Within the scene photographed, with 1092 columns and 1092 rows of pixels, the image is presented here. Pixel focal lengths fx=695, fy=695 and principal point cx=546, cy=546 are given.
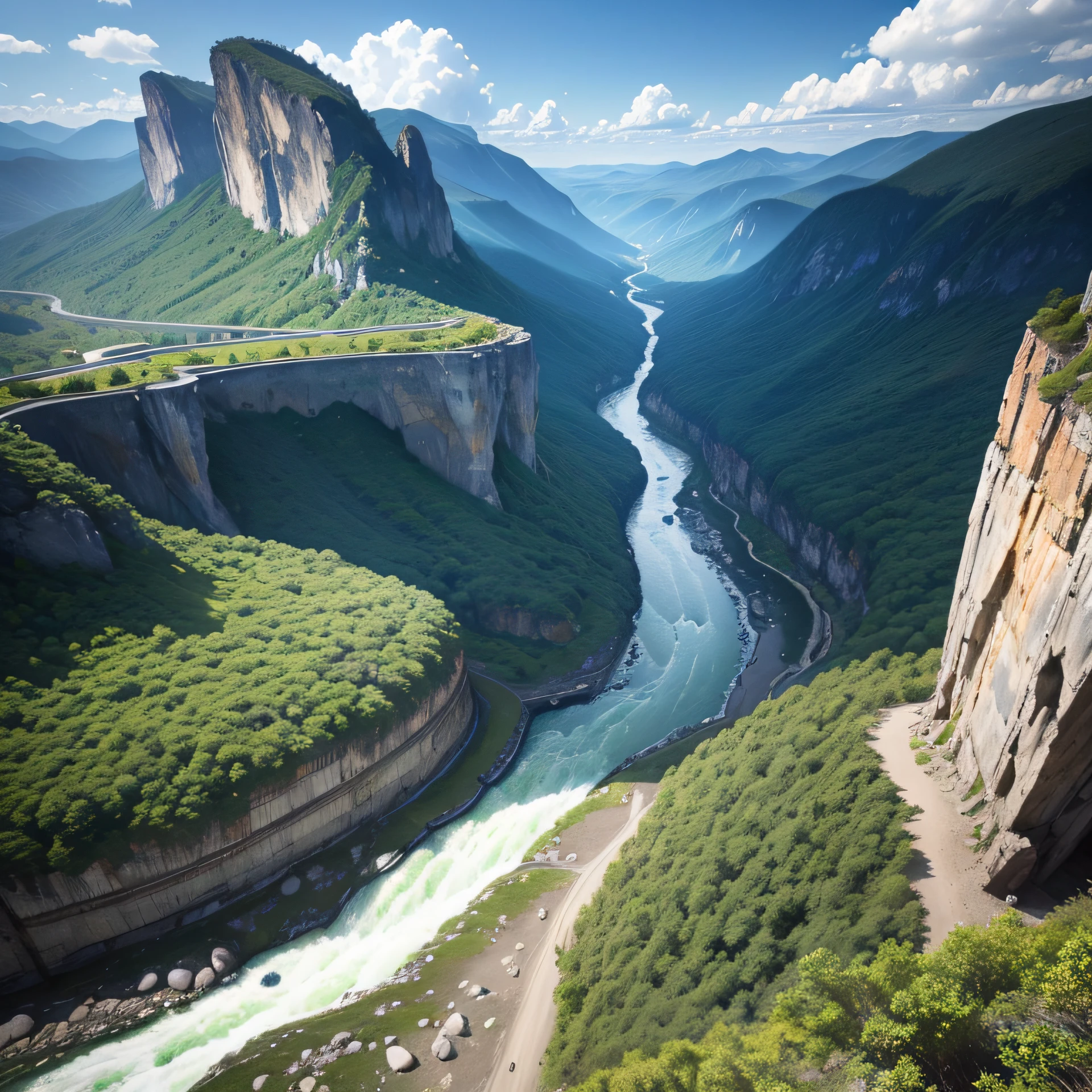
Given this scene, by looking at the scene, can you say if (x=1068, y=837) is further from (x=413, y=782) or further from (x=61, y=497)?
(x=61, y=497)

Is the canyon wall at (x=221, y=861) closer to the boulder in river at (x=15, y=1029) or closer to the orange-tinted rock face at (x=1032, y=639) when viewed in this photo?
the boulder in river at (x=15, y=1029)

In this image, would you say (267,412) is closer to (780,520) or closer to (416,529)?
(416,529)

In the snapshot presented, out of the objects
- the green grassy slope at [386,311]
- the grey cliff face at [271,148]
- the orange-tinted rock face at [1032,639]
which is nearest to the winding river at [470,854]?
the green grassy slope at [386,311]

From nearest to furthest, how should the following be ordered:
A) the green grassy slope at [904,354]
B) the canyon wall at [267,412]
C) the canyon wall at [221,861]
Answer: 1. the canyon wall at [221,861]
2. the canyon wall at [267,412]
3. the green grassy slope at [904,354]

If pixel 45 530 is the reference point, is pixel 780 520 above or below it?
below

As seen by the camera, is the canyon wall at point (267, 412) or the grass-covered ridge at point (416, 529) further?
the grass-covered ridge at point (416, 529)

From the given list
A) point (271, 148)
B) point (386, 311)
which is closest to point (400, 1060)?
point (386, 311)

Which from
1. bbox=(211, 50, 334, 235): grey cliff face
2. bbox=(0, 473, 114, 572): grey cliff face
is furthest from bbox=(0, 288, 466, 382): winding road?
bbox=(211, 50, 334, 235): grey cliff face

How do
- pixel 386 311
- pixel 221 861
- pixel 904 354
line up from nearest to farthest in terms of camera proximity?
1. pixel 221 861
2. pixel 386 311
3. pixel 904 354
